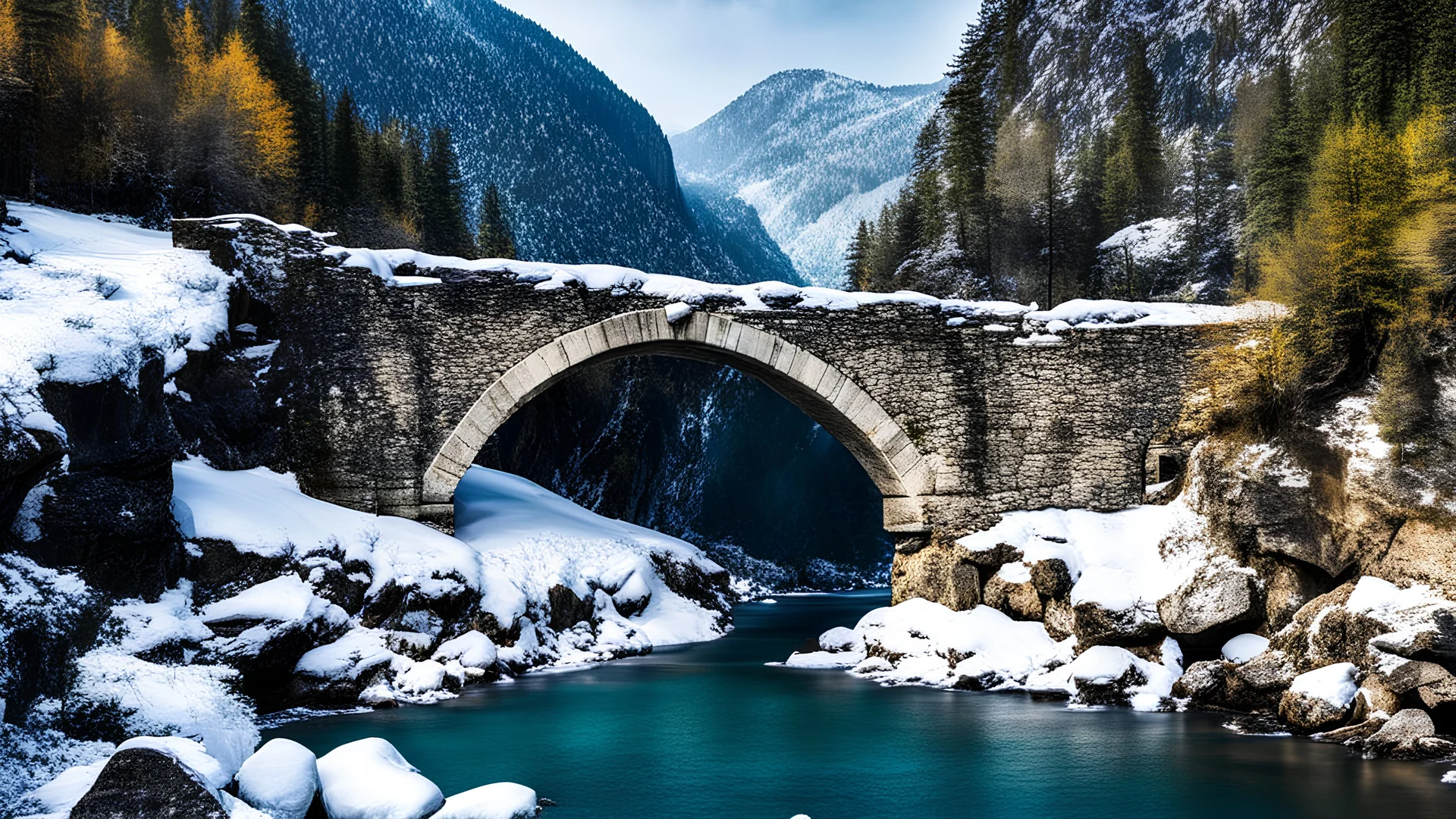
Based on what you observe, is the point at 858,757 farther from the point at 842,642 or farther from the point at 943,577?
the point at 842,642

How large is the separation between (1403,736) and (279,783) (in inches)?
303

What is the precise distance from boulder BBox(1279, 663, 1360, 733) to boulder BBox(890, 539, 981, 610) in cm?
399

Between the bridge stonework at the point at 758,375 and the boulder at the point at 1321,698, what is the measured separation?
13.5ft

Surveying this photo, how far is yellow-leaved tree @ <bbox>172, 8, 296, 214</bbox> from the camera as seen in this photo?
2628cm

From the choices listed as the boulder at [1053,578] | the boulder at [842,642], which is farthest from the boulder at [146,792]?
the boulder at [842,642]

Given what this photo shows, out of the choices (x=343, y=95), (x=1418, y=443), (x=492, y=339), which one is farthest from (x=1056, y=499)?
(x=343, y=95)

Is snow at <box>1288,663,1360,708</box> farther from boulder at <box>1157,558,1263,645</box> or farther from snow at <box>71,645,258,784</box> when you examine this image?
snow at <box>71,645,258,784</box>

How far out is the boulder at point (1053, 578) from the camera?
11.6 m

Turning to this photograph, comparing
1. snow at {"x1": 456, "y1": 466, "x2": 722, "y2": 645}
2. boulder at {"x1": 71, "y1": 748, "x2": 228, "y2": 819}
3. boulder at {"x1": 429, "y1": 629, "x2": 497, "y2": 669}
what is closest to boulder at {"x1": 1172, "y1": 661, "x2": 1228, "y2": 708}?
boulder at {"x1": 429, "y1": 629, "x2": 497, "y2": 669}

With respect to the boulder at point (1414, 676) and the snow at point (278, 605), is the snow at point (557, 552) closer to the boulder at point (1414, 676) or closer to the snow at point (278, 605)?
the snow at point (278, 605)

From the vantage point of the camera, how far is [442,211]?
37.0m

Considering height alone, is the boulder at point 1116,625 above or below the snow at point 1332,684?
above

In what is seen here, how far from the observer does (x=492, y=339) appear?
12.6 m

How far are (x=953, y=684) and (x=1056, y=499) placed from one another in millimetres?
3225
